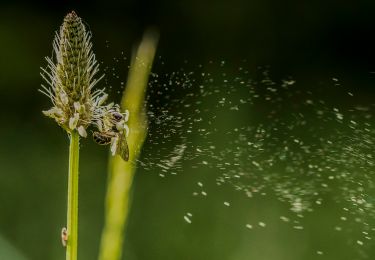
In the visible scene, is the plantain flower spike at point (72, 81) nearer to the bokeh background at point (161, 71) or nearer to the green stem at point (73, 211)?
the green stem at point (73, 211)

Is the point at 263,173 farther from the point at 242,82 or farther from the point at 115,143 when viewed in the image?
the point at 115,143

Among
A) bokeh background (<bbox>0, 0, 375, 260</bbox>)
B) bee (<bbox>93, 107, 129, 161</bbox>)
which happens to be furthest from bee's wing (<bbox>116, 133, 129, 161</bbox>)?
bokeh background (<bbox>0, 0, 375, 260</bbox>)

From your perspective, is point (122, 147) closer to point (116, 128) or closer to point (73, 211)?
point (116, 128)

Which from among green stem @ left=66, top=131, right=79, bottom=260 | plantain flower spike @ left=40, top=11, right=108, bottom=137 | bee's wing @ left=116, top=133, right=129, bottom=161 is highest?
plantain flower spike @ left=40, top=11, right=108, bottom=137

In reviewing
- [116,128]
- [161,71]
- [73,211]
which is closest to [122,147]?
[116,128]

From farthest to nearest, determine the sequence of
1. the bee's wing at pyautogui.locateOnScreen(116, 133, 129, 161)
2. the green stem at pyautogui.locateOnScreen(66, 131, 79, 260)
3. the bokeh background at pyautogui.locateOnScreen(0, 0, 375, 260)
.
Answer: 1. the bokeh background at pyautogui.locateOnScreen(0, 0, 375, 260)
2. the bee's wing at pyautogui.locateOnScreen(116, 133, 129, 161)
3. the green stem at pyautogui.locateOnScreen(66, 131, 79, 260)

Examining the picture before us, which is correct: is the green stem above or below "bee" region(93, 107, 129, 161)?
below

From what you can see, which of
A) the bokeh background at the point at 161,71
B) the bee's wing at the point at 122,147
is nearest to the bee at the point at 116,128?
the bee's wing at the point at 122,147

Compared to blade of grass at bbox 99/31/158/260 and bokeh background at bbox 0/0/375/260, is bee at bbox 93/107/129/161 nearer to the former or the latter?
blade of grass at bbox 99/31/158/260
